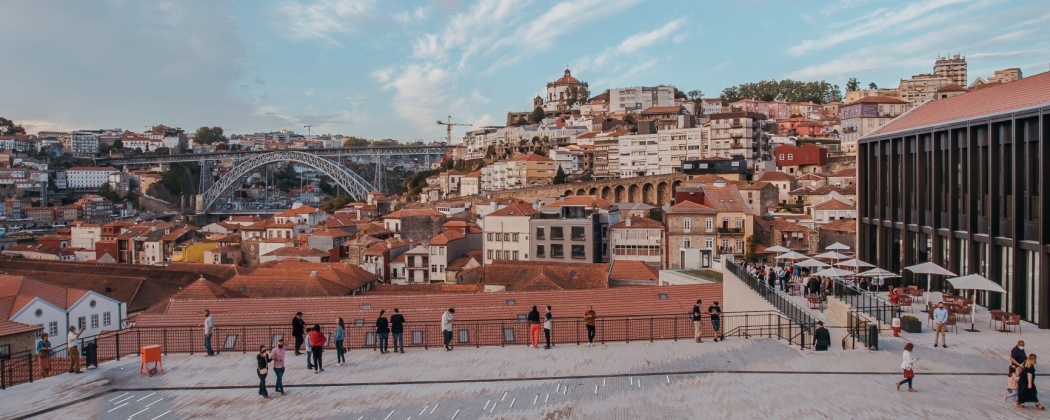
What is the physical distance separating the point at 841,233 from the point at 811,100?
108 m

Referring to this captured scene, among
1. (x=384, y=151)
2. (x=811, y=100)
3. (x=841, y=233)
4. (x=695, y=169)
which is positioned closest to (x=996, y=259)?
(x=841, y=233)

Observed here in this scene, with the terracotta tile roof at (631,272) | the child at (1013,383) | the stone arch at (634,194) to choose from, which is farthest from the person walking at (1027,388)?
the stone arch at (634,194)

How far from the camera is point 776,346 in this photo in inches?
556

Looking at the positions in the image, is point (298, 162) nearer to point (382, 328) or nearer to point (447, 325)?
point (382, 328)

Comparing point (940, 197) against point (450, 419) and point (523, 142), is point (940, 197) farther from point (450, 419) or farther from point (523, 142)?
point (523, 142)

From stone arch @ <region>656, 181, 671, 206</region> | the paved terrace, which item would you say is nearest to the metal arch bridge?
stone arch @ <region>656, 181, 671, 206</region>

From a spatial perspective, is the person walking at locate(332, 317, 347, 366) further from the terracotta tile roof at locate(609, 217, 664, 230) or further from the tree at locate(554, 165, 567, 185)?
the tree at locate(554, 165, 567, 185)

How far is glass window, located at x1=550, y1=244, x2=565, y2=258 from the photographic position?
43938 millimetres

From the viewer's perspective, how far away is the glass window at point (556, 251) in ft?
144

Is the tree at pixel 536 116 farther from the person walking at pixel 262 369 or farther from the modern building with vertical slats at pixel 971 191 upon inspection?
the person walking at pixel 262 369

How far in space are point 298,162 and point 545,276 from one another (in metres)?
100

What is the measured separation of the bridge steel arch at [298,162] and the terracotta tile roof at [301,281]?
69.8 meters

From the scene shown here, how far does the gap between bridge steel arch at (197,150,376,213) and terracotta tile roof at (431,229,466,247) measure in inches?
2529

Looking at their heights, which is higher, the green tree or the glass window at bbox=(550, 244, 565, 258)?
the green tree
